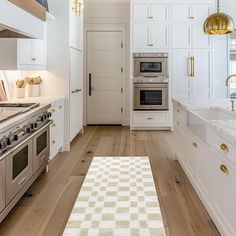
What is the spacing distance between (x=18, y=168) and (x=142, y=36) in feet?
16.0

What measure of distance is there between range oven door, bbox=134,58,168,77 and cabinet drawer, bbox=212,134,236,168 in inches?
184

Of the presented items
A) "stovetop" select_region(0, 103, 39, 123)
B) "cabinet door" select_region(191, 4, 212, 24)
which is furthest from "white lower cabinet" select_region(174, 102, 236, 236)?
"cabinet door" select_region(191, 4, 212, 24)

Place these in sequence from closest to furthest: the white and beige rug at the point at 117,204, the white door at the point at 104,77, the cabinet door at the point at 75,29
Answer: the white and beige rug at the point at 117,204
the cabinet door at the point at 75,29
the white door at the point at 104,77

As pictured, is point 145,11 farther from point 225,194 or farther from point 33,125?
point 225,194

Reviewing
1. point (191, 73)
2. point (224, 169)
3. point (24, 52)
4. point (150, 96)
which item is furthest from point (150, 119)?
point (224, 169)

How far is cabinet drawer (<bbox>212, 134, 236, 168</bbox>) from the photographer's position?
1920 mm

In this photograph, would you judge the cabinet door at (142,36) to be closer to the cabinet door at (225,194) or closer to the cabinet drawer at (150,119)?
the cabinet drawer at (150,119)

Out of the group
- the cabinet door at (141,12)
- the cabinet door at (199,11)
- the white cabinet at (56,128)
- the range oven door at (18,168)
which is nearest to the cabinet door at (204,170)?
the range oven door at (18,168)

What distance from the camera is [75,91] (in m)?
5.61

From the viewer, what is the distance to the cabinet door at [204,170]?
257 centimetres

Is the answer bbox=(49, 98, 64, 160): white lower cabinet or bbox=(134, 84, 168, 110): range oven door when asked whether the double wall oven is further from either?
bbox=(49, 98, 64, 160): white lower cabinet

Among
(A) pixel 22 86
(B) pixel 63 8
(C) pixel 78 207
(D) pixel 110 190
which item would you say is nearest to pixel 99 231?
(C) pixel 78 207

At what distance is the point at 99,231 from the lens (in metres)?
2.45

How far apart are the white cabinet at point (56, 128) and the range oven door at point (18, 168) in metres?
1.11
